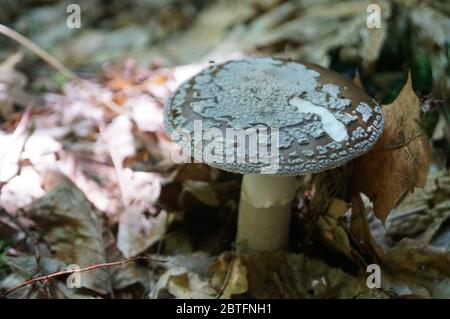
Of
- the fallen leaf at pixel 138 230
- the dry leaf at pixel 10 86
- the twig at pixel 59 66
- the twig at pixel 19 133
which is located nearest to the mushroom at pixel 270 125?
the fallen leaf at pixel 138 230

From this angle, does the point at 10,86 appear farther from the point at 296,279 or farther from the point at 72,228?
the point at 296,279

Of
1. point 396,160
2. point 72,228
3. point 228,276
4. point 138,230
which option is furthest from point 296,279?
point 72,228

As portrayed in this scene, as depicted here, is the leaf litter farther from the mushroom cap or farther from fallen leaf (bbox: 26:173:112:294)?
the mushroom cap

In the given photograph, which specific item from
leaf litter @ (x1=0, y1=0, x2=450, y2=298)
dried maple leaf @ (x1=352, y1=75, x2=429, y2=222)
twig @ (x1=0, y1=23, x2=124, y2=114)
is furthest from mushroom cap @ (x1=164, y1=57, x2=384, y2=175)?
twig @ (x1=0, y1=23, x2=124, y2=114)

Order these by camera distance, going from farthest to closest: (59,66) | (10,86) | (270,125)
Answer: (10,86) → (59,66) → (270,125)

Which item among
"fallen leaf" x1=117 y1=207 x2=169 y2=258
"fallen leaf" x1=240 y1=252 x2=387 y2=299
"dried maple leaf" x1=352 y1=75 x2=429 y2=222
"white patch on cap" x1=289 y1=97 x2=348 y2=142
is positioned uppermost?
"white patch on cap" x1=289 y1=97 x2=348 y2=142

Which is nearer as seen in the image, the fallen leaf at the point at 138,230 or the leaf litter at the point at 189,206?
the leaf litter at the point at 189,206

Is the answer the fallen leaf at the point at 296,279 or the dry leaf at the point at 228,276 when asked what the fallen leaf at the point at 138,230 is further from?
the fallen leaf at the point at 296,279
